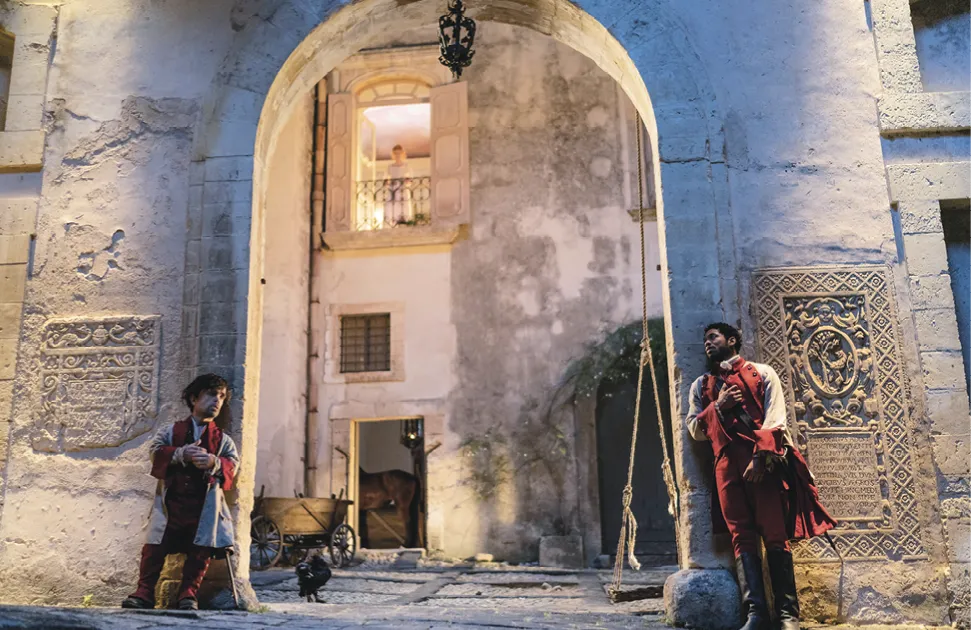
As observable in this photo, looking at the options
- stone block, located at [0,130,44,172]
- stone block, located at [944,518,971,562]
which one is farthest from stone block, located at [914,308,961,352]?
stone block, located at [0,130,44,172]

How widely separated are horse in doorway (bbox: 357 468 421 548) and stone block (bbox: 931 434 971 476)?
936 cm

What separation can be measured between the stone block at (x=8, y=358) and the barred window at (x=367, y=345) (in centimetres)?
681

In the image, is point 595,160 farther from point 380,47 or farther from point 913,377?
point 913,377

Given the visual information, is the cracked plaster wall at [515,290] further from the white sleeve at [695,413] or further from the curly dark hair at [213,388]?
the white sleeve at [695,413]

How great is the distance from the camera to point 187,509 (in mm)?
4797

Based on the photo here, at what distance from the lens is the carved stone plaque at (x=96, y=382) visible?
17.3 ft

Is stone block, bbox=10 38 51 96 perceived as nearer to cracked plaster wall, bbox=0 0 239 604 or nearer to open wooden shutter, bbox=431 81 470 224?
cracked plaster wall, bbox=0 0 239 604

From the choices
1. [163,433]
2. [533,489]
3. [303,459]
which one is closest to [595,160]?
[533,489]

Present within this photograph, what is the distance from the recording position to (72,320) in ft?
18.1

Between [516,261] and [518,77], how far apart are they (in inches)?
109

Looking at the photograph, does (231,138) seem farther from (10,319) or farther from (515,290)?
(515,290)

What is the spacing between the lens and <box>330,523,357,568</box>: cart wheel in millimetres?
10008

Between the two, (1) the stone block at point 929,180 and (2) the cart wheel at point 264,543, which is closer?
(1) the stone block at point 929,180

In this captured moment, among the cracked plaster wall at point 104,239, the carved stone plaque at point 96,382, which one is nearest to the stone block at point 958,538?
the cracked plaster wall at point 104,239
